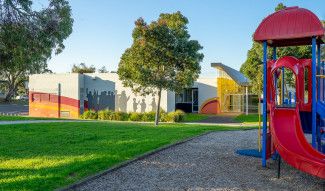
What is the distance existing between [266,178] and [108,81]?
29.9 m

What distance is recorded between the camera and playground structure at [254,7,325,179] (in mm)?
7734

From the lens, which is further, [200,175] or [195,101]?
[195,101]

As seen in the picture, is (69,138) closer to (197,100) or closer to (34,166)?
(34,166)

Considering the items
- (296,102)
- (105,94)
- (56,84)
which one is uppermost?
(56,84)

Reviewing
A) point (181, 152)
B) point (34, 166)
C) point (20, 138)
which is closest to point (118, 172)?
point (34, 166)

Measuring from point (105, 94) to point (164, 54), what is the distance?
15376mm

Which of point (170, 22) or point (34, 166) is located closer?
point (34, 166)

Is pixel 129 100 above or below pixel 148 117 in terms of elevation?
above

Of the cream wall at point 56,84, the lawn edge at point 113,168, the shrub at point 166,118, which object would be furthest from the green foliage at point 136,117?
the lawn edge at point 113,168

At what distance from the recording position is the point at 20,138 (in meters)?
13.2

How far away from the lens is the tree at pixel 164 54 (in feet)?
74.1

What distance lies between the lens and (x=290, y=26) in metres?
8.72

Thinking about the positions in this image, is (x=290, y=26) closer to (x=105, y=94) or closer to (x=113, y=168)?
(x=113, y=168)

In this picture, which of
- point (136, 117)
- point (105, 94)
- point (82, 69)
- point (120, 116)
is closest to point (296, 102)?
point (136, 117)
